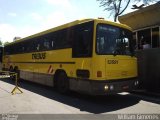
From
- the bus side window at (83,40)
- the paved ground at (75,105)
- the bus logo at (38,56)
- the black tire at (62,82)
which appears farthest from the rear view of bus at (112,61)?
the bus logo at (38,56)

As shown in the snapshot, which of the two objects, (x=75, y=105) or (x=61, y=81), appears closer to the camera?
(x=75, y=105)

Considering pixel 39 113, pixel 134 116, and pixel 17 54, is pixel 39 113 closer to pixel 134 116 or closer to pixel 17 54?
pixel 134 116

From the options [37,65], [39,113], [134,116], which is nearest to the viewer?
[134,116]

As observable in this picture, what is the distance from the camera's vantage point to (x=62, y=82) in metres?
12.8

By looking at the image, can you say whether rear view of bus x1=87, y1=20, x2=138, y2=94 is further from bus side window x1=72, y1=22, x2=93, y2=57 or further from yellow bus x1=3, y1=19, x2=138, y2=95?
bus side window x1=72, y1=22, x2=93, y2=57

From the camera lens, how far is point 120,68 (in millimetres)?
10578

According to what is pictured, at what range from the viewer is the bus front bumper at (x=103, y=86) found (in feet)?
32.3

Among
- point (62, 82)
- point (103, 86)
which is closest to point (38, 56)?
point (62, 82)

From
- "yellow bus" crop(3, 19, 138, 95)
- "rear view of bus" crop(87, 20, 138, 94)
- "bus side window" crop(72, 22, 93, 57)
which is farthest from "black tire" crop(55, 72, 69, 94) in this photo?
"rear view of bus" crop(87, 20, 138, 94)

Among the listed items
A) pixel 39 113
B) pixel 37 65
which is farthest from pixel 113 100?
pixel 37 65

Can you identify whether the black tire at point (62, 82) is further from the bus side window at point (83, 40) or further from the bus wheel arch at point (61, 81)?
the bus side window at point (83, 40)

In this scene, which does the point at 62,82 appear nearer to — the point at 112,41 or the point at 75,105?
the point at 75,105

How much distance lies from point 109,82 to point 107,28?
2.15m

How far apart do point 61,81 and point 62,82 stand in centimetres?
14
